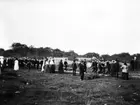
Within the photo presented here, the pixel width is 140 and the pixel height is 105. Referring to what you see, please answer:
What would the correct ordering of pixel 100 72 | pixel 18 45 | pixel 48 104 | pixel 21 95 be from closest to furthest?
pixel 48 104, pixel 21 95, pixel 100 72, pixel 18 45

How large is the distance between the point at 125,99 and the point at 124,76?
1144 cm

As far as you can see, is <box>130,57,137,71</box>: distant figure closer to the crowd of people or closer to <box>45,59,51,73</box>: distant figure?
the crowd of people

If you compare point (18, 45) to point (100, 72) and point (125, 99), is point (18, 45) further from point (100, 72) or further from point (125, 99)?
point (125, 99)

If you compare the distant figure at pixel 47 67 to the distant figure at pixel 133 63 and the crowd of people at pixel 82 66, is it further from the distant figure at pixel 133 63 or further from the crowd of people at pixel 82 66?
the distant figure at pixel 133 63

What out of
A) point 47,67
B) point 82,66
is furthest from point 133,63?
point 82,66

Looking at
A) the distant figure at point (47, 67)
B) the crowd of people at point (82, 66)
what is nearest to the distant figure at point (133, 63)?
the crowd of people at point (82, 66)

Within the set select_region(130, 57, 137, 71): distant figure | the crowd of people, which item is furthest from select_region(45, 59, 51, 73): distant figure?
select_region(130, 57, 137, 71): distant figure

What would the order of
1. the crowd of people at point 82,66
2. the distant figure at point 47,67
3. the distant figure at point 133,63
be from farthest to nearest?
the distant figure at point 133,63, the distant figure at point 47,67, the crowd of people at point 82,66

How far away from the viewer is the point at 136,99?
14.3 m

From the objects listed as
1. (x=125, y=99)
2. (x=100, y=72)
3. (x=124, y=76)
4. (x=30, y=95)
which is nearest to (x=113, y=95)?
(x=125, y=99)

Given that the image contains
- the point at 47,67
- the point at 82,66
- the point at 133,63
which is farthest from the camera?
the point at 133,63

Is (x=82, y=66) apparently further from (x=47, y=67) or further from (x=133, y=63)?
(x=133, y=63)

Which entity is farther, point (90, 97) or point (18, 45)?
point (18, 45)

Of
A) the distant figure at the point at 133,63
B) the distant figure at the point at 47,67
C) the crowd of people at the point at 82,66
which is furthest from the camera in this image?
the distant figure at the point at 133,63
